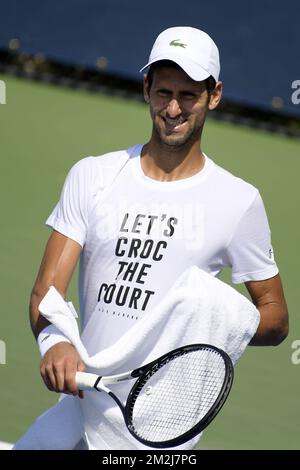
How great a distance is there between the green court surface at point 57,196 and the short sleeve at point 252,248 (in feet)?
5.49

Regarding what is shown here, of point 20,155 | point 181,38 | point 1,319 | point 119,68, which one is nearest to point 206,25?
point 119,68

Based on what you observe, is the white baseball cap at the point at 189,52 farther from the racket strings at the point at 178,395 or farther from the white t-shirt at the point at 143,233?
the racket strings at the point at 178,395

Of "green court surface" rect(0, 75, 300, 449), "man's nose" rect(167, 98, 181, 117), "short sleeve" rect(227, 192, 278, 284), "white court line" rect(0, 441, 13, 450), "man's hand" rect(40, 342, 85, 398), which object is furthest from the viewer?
"green court surface" rect(0, 75, 300, 449)

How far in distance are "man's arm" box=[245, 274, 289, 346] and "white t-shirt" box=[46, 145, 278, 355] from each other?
0.12 ft

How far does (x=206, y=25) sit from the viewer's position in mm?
11438

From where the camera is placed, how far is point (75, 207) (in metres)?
3.46

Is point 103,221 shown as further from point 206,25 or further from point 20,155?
point 206,25

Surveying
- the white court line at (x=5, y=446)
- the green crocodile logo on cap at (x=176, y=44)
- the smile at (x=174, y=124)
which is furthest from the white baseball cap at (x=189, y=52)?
the white court line at (x=5, y=446)

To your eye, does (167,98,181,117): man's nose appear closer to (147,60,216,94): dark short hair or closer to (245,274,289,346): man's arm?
(147,60,216,94): dark short hair

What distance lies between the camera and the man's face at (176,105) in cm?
340

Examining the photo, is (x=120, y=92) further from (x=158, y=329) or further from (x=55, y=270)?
(x=158, y=329)

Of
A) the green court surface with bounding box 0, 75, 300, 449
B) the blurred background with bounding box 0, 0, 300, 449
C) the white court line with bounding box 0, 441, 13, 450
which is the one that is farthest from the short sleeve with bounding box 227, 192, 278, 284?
the blurred background with bounding box 0, 0, 300, 449

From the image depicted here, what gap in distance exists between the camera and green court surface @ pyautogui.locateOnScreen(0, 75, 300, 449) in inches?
211

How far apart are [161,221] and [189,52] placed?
481 mm
